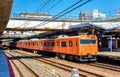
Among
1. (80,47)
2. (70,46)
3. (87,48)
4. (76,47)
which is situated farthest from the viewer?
(70,46)

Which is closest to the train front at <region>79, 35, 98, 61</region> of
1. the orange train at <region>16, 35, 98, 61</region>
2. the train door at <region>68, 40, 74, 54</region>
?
the orange train at <region>16, 35, 98, 61</region>

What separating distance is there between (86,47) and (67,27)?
1453 centimetres

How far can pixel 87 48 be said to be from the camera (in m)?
29.1

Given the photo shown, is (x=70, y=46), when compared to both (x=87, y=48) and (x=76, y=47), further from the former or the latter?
(x=87, y=48)

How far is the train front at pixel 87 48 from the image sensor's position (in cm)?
2850

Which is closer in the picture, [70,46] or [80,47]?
[80,47]

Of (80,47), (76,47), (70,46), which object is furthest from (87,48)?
(70,46)

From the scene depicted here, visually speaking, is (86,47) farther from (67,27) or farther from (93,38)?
(67,27)

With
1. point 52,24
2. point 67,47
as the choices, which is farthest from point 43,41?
point 67,47

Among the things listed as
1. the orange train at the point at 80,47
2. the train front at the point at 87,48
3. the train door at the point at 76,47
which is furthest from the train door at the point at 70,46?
the train front at the point at 87,48

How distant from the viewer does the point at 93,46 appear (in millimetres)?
29562

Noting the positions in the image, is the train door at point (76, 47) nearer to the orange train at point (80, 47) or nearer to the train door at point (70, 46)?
the orange train at point (80, 47)

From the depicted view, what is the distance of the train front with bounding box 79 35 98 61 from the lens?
28500 millimetres

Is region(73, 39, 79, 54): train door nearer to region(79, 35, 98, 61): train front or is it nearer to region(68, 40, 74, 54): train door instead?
region(79, 35, 98, 61): train front
